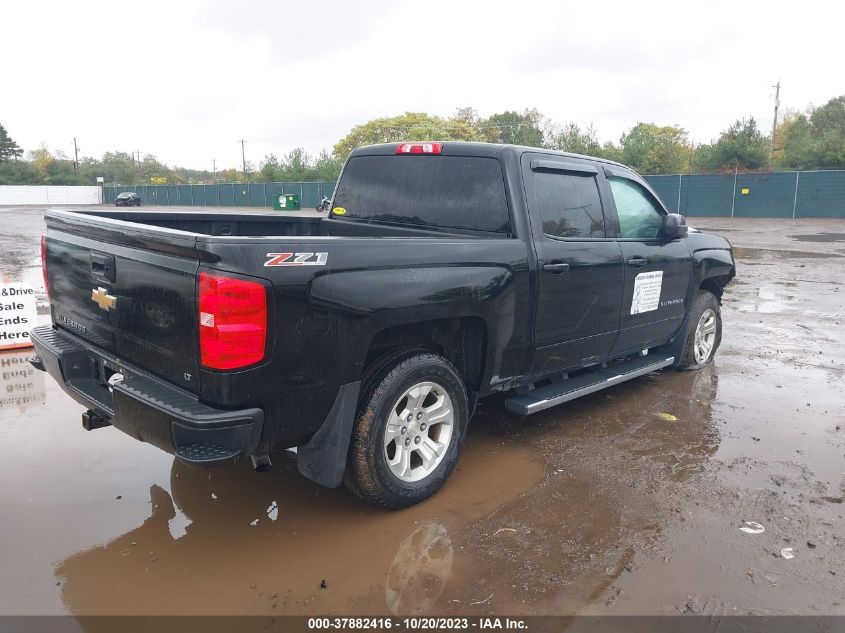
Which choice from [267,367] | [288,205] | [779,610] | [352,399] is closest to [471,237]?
[352,399]

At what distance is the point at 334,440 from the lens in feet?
10.0

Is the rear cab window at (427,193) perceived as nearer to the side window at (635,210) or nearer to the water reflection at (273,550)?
the side window at (635,210)

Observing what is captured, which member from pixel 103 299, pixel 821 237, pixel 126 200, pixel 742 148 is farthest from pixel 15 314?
pixel 742 148

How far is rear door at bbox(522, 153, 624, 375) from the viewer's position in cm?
404

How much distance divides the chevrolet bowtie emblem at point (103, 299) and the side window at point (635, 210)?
346 centimetres

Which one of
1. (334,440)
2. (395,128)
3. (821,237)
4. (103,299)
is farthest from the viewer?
(395,128)

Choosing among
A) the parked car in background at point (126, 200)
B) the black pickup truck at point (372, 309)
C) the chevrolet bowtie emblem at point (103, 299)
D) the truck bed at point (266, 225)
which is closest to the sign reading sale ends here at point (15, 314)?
the truck bed at point (266, 225)

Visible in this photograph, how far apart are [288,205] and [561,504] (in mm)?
44158

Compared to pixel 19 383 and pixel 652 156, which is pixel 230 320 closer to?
pixel 19 383

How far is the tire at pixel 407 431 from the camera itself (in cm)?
321

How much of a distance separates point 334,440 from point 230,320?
31.6 inches

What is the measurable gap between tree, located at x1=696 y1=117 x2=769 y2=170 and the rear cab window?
36.8 meters

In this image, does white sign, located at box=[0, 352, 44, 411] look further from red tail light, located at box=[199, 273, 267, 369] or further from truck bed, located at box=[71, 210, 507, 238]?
red tail light, located at box=[199, 273, 267, 369]

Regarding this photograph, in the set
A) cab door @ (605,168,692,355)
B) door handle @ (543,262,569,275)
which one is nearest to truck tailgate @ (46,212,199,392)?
door handle @ (543,262,569,275)
